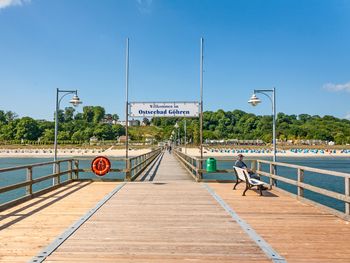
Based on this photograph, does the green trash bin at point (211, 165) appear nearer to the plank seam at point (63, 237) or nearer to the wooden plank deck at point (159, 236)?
the wooden plank deck at point (159, 236)

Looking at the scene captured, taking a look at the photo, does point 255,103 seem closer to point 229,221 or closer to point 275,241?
point 229,221

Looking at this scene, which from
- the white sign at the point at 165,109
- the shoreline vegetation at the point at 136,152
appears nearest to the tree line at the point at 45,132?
the shoreline vegetation at the point at 136,152

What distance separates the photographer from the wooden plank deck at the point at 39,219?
16.4 feet

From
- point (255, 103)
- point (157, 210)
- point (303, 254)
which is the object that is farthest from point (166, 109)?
point (303, 254)

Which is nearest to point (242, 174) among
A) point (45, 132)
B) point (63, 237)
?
point (63, 237)

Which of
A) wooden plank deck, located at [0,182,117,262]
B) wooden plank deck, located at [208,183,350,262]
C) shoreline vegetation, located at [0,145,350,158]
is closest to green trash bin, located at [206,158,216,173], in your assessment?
wooden plank deck, located at [208,183,350,262]

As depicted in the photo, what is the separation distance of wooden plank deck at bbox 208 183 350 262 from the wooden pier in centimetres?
1

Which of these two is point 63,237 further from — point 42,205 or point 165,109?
point 165,109

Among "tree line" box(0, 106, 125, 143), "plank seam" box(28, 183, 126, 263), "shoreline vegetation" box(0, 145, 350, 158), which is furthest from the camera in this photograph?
"tree line" box(0, 106, 125, 143)

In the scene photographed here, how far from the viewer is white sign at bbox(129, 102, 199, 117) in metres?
14.1

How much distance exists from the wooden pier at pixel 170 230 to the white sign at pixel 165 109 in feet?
16.4

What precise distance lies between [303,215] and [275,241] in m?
2.28

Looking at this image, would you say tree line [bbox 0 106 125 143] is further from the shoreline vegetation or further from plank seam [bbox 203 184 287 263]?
plank seam [bbox 203 184 287 263]

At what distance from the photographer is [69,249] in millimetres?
4969
